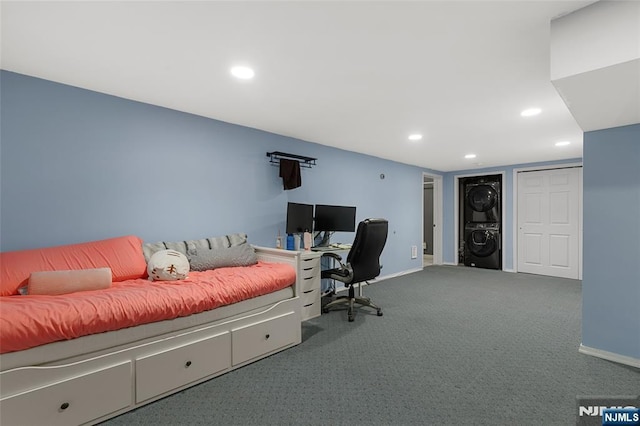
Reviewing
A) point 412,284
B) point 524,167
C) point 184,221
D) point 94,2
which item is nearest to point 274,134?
point 184,221

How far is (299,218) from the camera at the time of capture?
156 inches

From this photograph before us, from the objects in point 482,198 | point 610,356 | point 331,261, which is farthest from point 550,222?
point 331,261

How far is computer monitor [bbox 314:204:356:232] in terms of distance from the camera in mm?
4332

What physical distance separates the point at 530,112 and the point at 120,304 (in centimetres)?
401

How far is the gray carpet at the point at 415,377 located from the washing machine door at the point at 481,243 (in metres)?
2.98

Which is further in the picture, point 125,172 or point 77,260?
point 125,172

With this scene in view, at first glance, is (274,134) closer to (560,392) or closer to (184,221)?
(184,221)

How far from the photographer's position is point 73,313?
5.63 feet

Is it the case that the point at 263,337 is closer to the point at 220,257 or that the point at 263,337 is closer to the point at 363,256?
the point at 220,257

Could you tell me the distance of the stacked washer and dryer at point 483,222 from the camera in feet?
21.8

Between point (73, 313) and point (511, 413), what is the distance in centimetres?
263

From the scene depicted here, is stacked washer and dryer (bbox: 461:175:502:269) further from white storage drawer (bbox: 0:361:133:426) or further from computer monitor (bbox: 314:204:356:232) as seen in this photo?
white storage drawer (bbox: 0:361:133:426)

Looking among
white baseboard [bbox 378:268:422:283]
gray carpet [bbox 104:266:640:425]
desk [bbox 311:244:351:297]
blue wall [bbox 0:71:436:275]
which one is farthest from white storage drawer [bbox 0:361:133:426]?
white baseboard [bbox 378:268:422:283]

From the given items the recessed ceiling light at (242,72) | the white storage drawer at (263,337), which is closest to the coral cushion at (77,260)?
the white storage drawer at (263,337)
